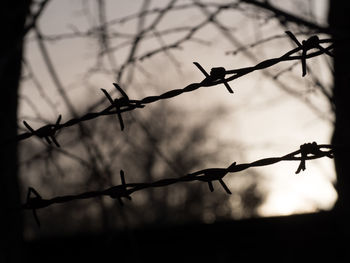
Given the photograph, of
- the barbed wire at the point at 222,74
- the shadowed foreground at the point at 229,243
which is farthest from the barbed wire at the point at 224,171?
the shadowed foreground at the point at 229,243

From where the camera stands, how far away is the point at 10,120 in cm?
470

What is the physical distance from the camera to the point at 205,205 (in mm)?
25500

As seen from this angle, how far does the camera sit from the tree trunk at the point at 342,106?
2938mm

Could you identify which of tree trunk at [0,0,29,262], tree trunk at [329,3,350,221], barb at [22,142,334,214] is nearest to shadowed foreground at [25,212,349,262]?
tree trunk at [0,0,29,262]

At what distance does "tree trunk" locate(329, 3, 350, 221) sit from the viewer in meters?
2.94

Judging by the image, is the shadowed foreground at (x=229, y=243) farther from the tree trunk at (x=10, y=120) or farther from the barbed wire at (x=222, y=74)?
the barbed wire at (x=222, y=74)

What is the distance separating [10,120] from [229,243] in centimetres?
266

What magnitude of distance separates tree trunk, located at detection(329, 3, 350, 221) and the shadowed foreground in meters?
2.12

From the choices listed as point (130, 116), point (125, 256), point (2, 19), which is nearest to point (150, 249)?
point (125, 256)

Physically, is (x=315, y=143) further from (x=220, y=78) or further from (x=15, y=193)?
(x=15, y=193)

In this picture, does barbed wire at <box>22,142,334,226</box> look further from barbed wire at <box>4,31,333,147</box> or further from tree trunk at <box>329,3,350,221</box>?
tree trunk at <box>329,3,350,221</box>

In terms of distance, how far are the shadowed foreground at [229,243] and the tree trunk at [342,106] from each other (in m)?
2.12

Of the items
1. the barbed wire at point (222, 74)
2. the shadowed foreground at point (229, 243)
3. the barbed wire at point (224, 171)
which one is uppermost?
the barbed wire at point (222, 74)

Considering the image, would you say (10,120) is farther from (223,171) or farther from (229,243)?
(223,171)
